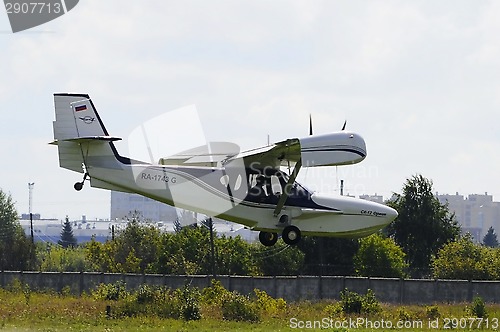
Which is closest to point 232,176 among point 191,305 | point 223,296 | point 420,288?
point 191,305

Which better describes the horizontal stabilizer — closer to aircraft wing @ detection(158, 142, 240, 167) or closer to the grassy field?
aircraft wing @ detection(158, 142, 240, 167)

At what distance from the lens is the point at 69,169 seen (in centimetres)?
2891

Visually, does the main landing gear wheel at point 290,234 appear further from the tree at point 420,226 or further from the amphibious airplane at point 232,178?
the tree at point 420,226

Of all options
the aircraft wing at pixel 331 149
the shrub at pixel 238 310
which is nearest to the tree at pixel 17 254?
the shrub at pixel 238 310

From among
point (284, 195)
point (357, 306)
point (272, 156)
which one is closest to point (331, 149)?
point (272, 156)

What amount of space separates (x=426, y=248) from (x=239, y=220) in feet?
142

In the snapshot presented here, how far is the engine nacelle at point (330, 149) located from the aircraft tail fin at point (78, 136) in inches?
230

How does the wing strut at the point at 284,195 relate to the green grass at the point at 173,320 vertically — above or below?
above

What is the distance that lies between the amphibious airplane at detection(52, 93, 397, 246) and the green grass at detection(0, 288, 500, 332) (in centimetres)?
381

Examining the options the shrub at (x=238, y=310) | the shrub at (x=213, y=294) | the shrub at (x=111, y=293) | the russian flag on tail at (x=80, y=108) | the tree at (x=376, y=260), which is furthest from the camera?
the tree at (x=376, y=260)

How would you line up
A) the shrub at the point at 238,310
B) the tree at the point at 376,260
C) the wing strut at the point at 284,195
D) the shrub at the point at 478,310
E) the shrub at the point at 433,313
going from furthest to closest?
the tree at the point at 376,260
the shrub at the point at 478,310
the shrub at the point at 433,313
the shrub at the point at 238,310
the wing strut at the point at 284,195

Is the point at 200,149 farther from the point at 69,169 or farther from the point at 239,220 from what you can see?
the point at 69,169

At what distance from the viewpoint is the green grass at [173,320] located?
32.1 metres

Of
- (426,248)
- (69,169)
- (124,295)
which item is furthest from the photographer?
(426,248)
